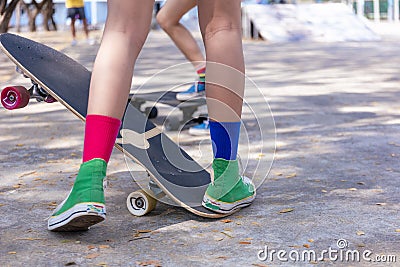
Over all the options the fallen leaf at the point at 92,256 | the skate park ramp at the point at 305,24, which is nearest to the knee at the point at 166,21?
the fallen leaf at the point at 92,256

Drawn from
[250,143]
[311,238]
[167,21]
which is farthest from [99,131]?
[167,21]

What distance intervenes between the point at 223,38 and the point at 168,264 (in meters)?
0.81

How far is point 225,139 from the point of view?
216cm

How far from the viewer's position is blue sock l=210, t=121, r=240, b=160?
7.10 ft

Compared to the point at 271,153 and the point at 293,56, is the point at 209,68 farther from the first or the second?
the point at 293,56

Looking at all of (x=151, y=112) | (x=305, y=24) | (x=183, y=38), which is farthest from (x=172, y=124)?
(x=305, y=24)

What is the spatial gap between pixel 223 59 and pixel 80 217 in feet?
2.39

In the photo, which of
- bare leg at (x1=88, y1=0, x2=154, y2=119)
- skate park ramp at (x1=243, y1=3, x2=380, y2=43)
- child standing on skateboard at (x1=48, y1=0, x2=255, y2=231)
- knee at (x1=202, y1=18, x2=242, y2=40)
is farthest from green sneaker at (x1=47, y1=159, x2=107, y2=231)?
skate park ramp at (x1=243, y1=3, x2=380, y2=43)

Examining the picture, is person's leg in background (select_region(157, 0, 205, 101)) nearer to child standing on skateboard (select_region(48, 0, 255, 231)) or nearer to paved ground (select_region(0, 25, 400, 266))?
paved ground (select_region(0, 25, 400, 266))

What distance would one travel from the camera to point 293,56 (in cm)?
930

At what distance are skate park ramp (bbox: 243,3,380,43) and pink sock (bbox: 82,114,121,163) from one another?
11009 mm

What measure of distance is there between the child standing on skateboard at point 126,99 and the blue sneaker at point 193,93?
1.54m

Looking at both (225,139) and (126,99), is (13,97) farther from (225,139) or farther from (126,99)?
(225,139)

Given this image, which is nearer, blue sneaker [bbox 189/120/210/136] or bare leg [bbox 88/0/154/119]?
bare leg [bbox 88/0/154/119]
